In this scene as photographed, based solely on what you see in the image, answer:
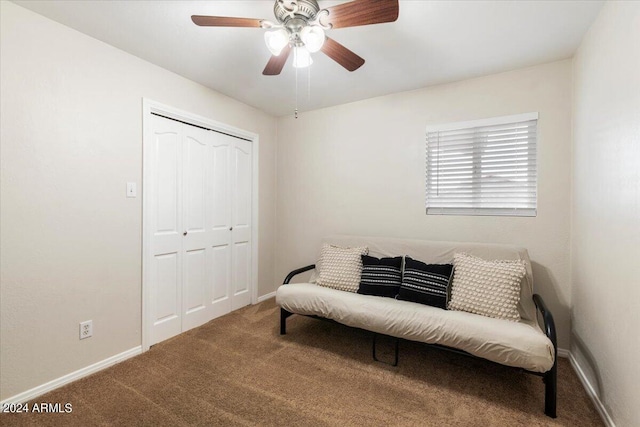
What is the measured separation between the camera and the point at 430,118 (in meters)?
2.80

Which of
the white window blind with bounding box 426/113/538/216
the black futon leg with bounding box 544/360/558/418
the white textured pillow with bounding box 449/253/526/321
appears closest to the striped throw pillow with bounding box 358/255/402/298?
the white textured pillow with bounding box 449/253/526/321

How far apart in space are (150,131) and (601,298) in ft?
11.3

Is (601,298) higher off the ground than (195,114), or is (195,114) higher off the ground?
(195,114)

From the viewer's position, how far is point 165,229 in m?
2.54

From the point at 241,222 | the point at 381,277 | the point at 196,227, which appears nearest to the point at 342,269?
the point at 381,277

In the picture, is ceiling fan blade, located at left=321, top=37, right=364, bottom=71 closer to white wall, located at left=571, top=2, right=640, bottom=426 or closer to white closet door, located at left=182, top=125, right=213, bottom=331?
white wall, located at left=571, top=2, right=640, bottom=426

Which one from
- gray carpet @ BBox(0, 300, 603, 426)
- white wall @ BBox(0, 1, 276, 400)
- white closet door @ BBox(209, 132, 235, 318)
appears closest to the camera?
gray carpet @ BBox(0, 300, 603, 426)

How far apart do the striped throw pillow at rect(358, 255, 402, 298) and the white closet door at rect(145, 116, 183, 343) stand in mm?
1754

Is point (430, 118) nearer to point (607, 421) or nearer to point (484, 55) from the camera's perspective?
point (484, 55)

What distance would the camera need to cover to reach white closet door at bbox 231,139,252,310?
3.23 m

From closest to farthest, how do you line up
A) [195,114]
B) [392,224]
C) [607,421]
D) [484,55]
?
1. [607,421]
2. [484,55]
3. [195,114]
4. [392,224]

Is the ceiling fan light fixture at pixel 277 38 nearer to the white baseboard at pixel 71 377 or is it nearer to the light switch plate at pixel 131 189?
the light switch plate at pixel 131 189

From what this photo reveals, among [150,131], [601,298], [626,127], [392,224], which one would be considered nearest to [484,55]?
[626,127]

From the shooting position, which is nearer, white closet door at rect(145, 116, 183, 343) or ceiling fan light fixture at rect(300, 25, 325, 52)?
ceiling fan light fixture at rect(300, 25, 325, 52)
